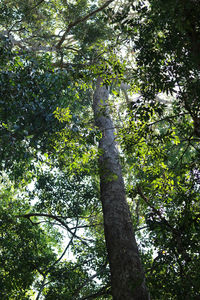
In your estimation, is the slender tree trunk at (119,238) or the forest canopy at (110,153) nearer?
the forest canopy at (110,153)

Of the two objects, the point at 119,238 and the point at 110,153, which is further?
the point at 110,153

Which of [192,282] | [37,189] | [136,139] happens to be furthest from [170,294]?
[37,189]

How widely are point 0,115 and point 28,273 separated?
3614 millimetres

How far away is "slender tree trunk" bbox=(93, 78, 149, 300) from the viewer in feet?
12.7

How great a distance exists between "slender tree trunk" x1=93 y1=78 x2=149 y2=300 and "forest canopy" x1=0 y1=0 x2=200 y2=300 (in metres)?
0.02

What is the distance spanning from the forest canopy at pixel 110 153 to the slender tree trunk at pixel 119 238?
0.06 feet

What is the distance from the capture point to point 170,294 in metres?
3.53

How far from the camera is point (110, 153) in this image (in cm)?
679

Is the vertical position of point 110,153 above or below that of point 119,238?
above

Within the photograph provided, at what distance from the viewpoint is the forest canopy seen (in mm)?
3291

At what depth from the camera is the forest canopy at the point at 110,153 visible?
3.29m

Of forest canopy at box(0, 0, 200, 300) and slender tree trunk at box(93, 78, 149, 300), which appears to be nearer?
forest canopy at box(0, 0, 200, 300)

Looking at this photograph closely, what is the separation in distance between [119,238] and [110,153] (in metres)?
2.52

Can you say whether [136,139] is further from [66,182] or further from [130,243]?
[66,182]
